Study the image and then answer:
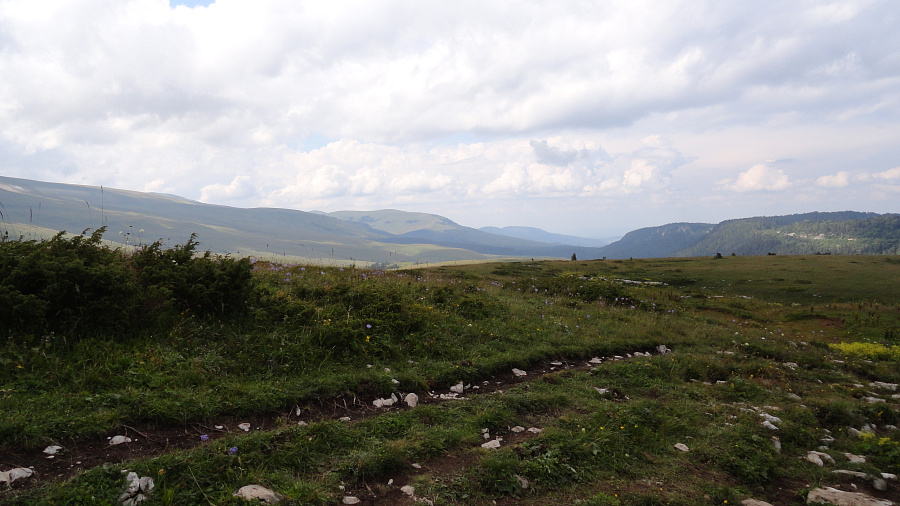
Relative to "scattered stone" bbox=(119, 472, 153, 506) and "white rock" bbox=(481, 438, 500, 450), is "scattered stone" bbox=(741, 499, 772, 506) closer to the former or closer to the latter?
"white rock" bbox=(481, 438, 500, 450)

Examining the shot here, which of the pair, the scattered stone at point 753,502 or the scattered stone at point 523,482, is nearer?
the scattered stone at point 753,502

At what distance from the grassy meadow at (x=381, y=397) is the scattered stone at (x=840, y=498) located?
18 centimetres

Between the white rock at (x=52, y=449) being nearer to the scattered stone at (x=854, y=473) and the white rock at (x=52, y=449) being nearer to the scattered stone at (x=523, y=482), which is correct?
the scattered stone at (x=523, y=482)

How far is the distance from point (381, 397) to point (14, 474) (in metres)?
4.73

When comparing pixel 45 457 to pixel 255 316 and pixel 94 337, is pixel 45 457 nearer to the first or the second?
pixel 94 337

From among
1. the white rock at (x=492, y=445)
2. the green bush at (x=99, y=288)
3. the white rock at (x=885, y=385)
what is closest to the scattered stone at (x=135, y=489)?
the white rock at (x=492, y=445)

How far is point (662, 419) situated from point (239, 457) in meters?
6.66

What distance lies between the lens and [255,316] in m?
9.76

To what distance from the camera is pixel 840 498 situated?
5.19 metres

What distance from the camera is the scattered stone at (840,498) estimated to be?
5.02 meters

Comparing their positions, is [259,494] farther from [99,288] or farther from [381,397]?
[99,288]

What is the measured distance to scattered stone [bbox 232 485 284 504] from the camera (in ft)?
14.9

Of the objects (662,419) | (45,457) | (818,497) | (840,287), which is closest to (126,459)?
(45,457)

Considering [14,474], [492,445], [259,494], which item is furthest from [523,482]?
[14,474]
